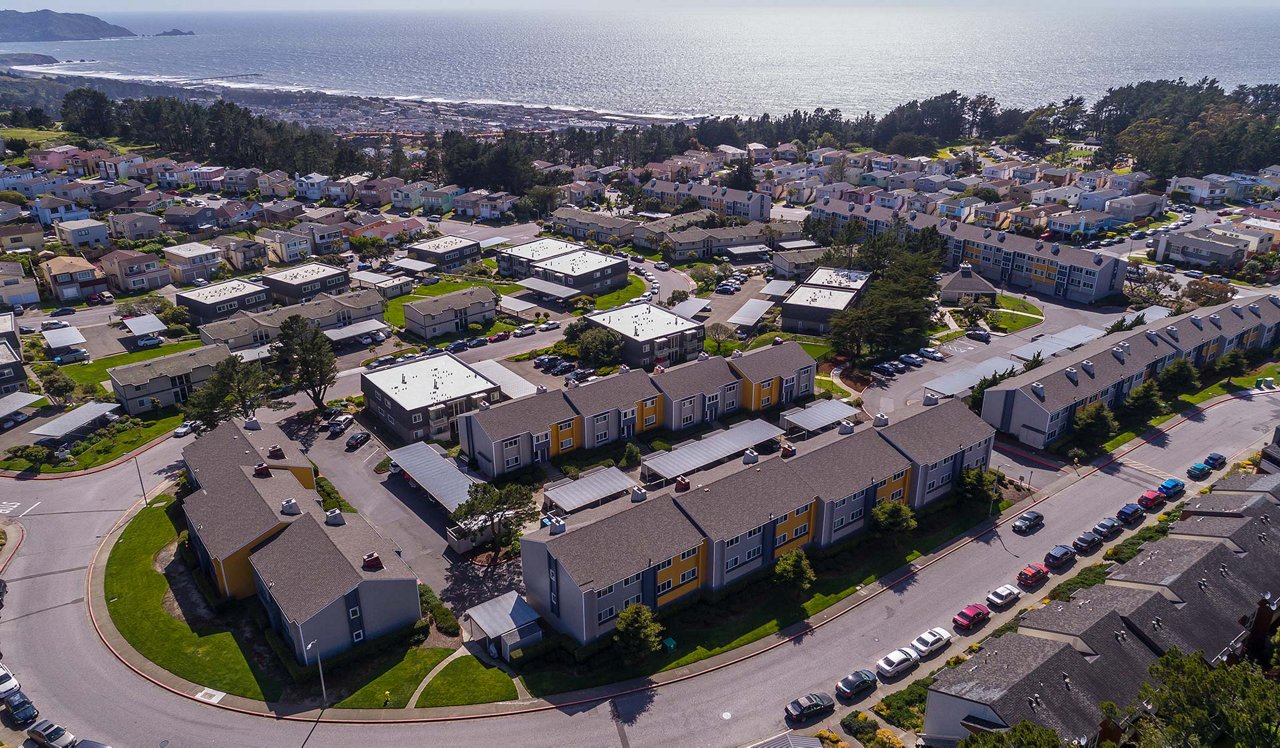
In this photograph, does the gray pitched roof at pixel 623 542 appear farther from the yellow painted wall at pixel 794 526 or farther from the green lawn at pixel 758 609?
the yellow painted wall at pixel 794 526

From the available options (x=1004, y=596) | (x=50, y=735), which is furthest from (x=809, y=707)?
(x=50, y=735)

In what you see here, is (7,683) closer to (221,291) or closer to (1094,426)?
(221,291)

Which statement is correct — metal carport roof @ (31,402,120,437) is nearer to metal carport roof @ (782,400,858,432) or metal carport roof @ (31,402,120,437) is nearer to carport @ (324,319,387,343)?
carport @ (324,319,387,343)

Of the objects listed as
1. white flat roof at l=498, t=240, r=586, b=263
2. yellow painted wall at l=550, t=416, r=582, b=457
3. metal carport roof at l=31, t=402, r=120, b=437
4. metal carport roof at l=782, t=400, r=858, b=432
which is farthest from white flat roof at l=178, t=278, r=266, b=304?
metal carport roof at l=782, t=400, r=858, b=432

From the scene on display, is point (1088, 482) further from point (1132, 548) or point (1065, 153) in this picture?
point (1065, 153)

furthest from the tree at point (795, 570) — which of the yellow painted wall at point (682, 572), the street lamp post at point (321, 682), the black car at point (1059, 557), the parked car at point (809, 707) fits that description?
the street lamp post at point (321, 682)
